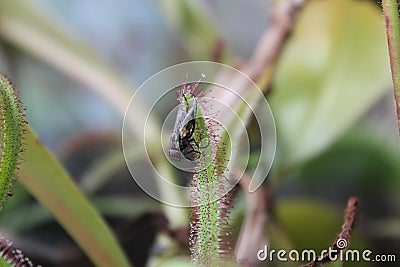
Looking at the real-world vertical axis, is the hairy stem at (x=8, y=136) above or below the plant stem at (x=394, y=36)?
below

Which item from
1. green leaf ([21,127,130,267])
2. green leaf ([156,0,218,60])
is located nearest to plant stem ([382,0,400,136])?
green leaf ([21,127,130,267])

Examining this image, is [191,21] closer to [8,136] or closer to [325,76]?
[325,76]

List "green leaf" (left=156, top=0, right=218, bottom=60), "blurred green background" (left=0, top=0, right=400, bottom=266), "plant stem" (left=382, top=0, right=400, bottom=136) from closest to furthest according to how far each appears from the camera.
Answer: "plant stem" (left=382, top=0, right=400, bottom=136) → "blurred green background" (left=0, top=0, right=400, bottom=266) → "green leaf" (left=156, top=0, right=218, bottom=60)

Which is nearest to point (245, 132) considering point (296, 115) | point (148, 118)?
point (148, 118)

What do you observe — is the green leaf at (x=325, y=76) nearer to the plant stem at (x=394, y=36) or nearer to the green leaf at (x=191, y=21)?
the green leaf at (x=191, y=21)

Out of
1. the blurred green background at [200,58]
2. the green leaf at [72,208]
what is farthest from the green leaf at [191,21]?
the green leaf at [72,208]

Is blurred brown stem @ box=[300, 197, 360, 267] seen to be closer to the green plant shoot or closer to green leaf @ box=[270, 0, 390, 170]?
the green plant shoot
